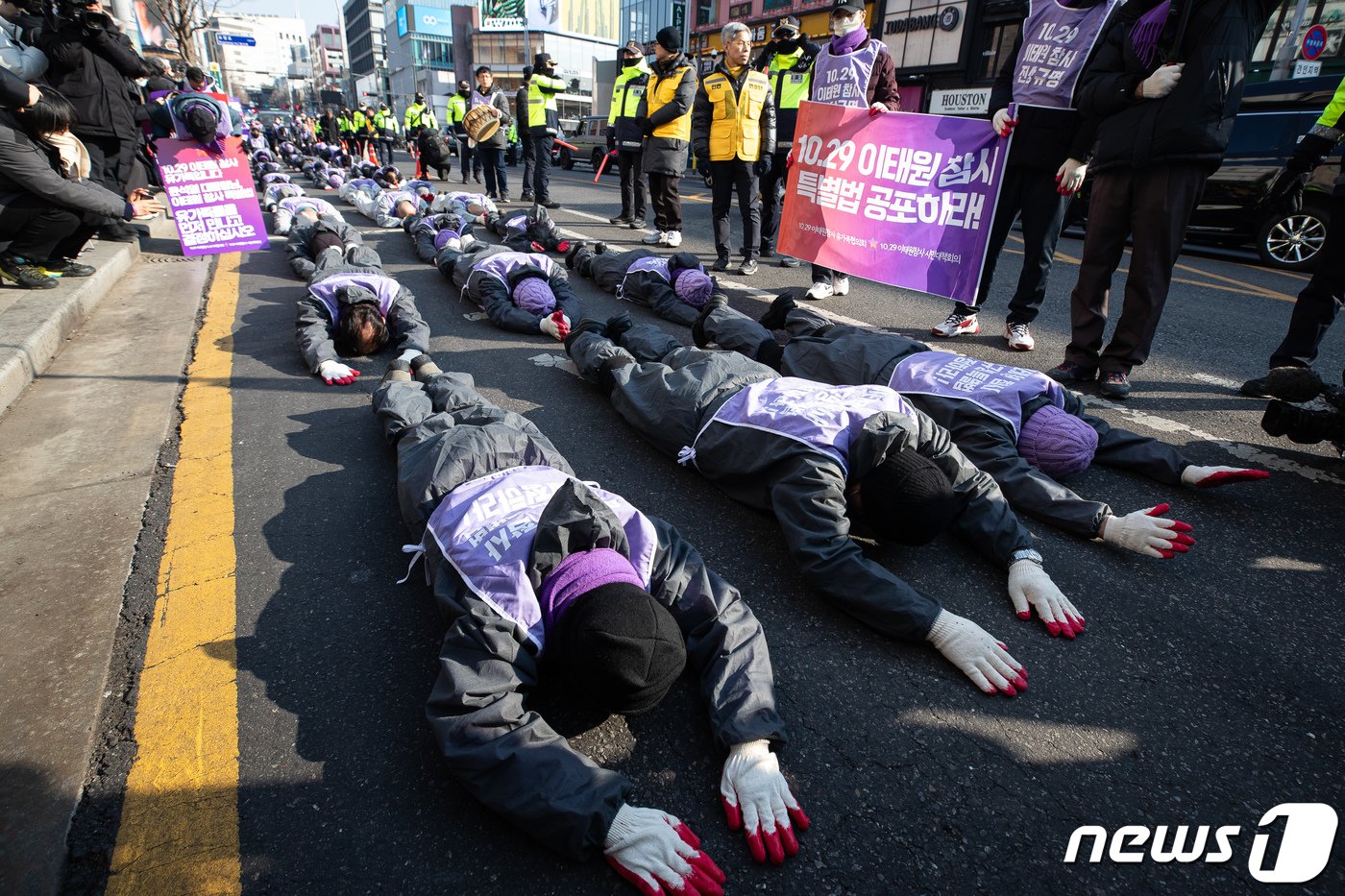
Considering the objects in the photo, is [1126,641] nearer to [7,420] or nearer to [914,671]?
[914,671]

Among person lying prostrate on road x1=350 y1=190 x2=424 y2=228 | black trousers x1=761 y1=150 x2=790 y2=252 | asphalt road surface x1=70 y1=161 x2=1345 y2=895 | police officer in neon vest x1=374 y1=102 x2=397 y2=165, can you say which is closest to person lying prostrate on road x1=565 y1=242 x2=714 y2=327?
black trousers x1=761 y1=150 x2=790 y2=252

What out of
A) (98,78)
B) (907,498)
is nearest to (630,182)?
(98,78)

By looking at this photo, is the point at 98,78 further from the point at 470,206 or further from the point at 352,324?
the point at 352,324

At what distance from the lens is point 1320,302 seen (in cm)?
369

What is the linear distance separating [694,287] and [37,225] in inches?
180

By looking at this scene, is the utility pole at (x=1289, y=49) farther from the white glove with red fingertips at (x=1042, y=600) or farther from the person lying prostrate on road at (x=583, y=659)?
the person lying prostrate on road at (x=583, y=659)

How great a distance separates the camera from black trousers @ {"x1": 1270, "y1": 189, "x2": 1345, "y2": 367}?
11.8 ft

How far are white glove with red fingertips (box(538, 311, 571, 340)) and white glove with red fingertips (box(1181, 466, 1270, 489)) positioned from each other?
11.3ft

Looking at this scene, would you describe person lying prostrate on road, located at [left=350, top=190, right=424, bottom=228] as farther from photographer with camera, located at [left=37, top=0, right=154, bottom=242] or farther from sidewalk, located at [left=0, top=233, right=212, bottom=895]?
sidewalk, located at [left=0, top=233, right=212, bottom=895]

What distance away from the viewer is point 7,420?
10.3ft

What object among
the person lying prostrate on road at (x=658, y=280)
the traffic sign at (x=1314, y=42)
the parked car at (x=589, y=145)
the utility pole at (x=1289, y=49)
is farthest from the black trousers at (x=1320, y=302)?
the parked car at (x=589, y=145)

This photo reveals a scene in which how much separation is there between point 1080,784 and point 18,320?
18.0 ft

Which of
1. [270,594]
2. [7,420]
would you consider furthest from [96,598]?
[7,420]

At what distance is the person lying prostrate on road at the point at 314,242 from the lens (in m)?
6.01
